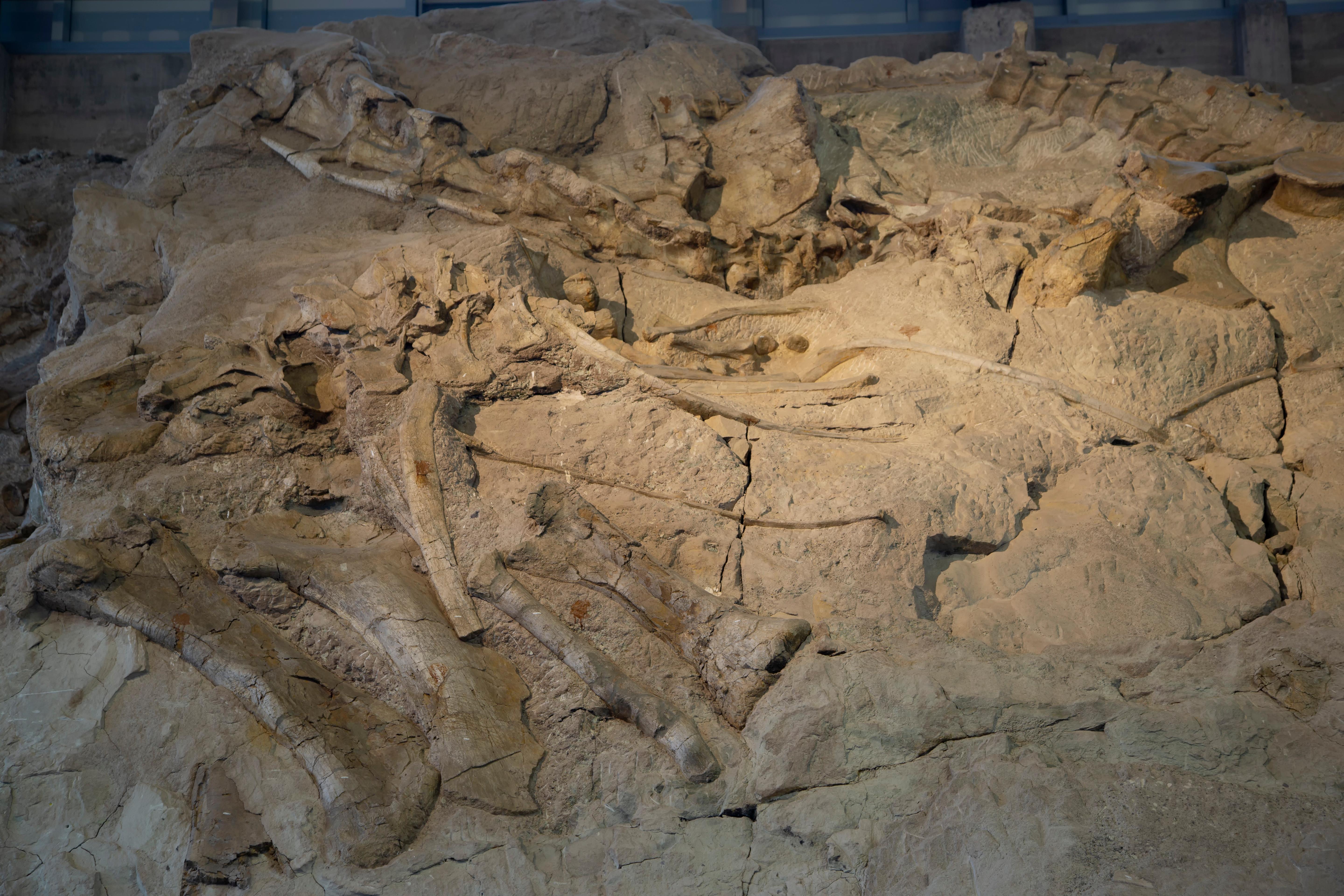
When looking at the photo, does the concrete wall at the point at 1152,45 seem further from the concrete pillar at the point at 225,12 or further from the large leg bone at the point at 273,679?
the large leg bone at the point at 273,679

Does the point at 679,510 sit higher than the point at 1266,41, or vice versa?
the point at 1266,41

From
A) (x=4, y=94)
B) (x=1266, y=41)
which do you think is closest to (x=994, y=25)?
(x=1266, y=41)

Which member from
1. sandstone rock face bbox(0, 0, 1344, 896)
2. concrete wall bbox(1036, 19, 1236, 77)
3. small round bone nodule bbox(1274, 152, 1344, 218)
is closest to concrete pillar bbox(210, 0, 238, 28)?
sandstone rock face bbox(0, 0, 1344, 896)

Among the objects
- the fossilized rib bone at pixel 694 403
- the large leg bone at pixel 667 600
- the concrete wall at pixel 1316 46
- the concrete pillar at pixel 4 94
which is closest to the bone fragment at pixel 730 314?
the fossilized rib bone at pixel 694 403

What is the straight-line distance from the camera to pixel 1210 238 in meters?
6.08

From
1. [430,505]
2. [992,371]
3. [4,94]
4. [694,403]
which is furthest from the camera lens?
[4,94]

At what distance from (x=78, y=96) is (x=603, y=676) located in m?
9.07

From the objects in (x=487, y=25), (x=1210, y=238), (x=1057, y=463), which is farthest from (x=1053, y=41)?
(x=1057, y=463)

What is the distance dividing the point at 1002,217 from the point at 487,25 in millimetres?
5304

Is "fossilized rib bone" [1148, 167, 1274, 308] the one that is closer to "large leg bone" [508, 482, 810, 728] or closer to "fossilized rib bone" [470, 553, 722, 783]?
"large leg bone" [508, 482, 810, 728]

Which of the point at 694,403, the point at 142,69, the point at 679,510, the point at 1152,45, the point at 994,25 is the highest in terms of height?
the point at 994,25

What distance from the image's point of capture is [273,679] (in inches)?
148

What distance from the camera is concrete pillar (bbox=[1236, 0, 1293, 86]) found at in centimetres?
960

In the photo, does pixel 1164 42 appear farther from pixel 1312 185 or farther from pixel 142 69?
pixel 142 69
